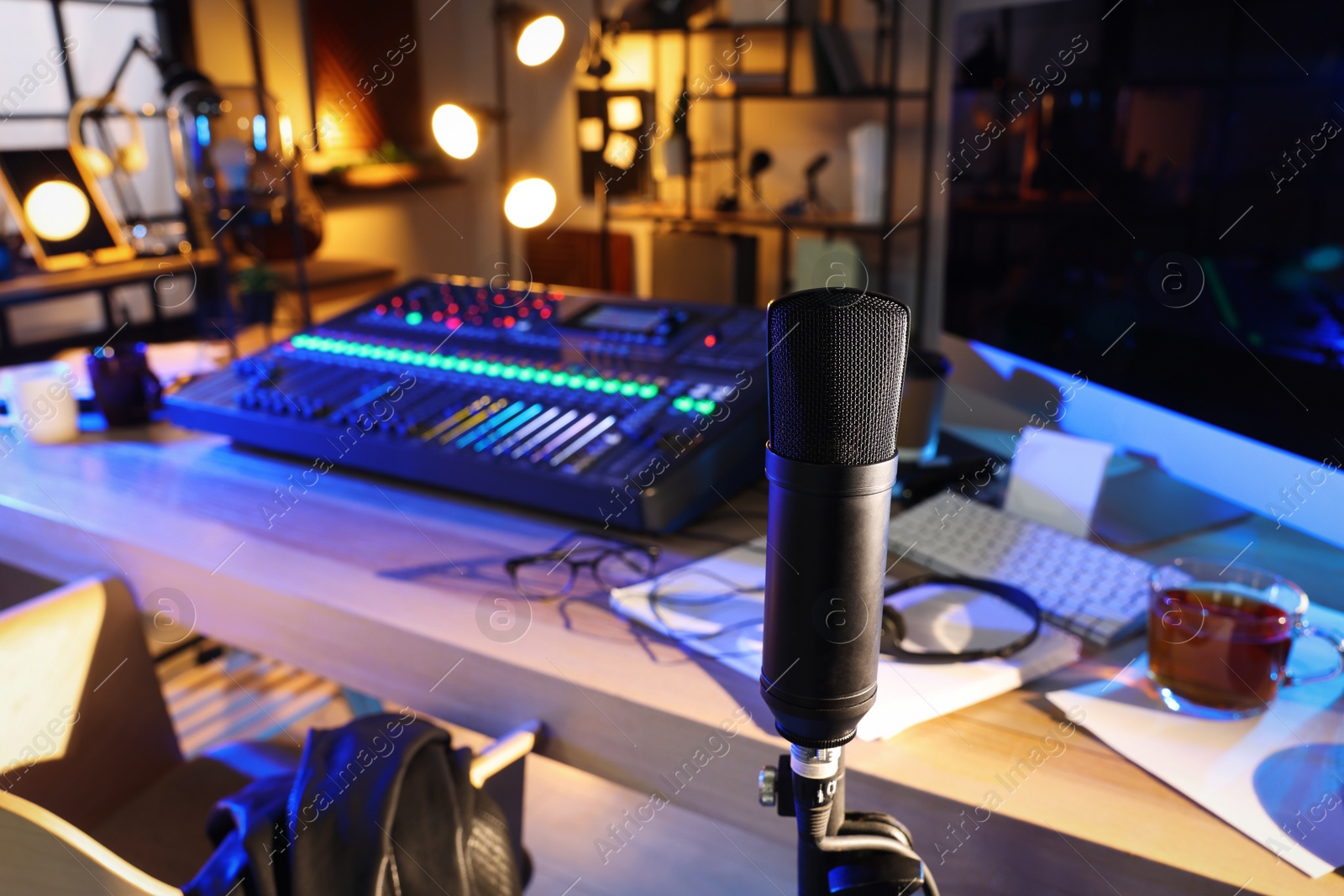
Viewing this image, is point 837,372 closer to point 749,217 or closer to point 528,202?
point 528,202

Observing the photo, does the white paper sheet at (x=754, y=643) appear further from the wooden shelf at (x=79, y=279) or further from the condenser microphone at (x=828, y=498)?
the wooden shelf at (x=79, y=279)

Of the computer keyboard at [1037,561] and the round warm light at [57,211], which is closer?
the computer keyboard at [1037,561]

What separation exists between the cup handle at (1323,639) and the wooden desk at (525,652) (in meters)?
0.11

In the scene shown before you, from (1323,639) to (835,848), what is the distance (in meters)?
0.57

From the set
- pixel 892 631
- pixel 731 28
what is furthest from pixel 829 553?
pixel 731 28

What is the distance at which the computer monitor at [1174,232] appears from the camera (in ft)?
2.48

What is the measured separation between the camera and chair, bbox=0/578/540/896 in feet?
3.04

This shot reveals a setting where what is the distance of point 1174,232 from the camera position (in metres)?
0.90

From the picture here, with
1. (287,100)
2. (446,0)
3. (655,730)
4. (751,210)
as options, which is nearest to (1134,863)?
(655,730)

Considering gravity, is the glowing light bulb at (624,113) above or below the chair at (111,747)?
above

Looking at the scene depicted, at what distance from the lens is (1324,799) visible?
59 centimetres

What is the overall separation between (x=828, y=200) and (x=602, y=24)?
3.80 feet

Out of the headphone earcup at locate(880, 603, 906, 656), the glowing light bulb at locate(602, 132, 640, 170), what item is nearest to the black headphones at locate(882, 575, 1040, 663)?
the headphone earcup at locate(880, 603, 906, 656)

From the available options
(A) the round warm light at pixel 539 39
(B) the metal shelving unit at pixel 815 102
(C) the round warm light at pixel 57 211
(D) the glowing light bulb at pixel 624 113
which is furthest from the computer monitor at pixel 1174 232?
(D) the glowing light bulb at pixel 624 113
